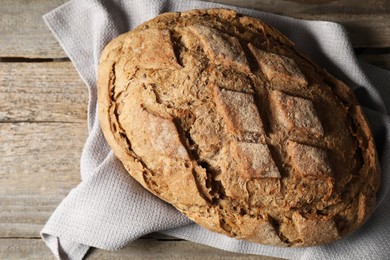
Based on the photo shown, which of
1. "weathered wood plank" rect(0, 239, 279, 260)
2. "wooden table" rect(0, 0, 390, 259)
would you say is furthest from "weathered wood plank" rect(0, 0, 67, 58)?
"weathered wood plank" rect(0, 239, 279, 260)

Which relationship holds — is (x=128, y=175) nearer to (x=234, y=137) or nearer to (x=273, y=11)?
(x=234, y=137)

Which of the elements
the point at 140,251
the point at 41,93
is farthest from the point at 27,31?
the point at 140,251

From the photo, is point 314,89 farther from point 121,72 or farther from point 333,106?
point 121,72

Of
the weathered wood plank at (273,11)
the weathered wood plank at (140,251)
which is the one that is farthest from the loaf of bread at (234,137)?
the weathered wood plank at (273,11)

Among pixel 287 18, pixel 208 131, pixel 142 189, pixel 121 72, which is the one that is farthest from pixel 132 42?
pixel 287 18

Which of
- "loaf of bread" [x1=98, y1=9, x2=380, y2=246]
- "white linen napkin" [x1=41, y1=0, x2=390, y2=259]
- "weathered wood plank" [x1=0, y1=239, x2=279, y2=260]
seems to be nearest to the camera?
"loaf of bread" [x1=98, y1=9, x2=380, y2=246]

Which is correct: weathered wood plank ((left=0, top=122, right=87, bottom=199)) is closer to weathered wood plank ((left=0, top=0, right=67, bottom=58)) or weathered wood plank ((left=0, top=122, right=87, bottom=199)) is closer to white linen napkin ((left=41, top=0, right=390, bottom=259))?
white linen napkin ((left=41, top=0, right=390, bottom=259))
